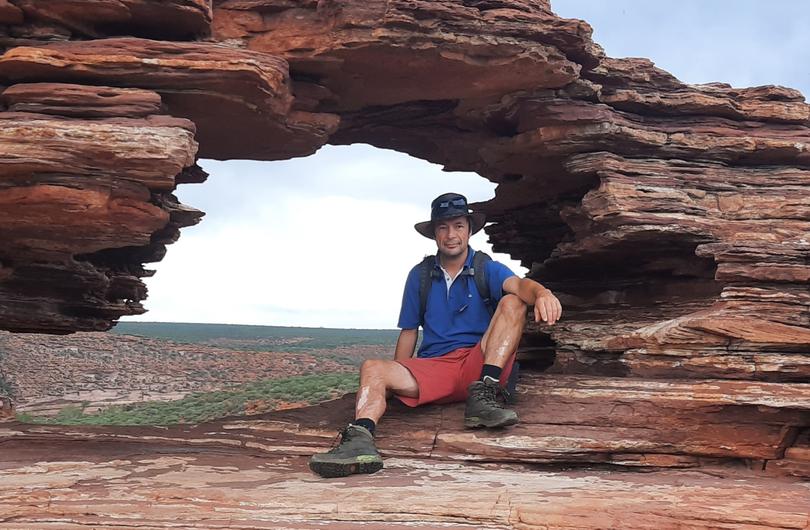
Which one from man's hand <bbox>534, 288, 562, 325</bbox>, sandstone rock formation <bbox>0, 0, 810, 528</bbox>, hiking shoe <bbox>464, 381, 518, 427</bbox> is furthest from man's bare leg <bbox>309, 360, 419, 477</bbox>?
man's hand <bbox>534, 288, 562, 325</bbox>

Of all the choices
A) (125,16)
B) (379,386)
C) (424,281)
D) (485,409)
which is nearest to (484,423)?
(485,409)

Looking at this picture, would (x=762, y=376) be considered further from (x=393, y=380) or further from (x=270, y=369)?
(x=270, y=369)

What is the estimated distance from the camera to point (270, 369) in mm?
44125

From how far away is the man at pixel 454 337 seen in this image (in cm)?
862

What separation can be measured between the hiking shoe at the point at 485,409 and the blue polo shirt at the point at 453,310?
1023 millimetres

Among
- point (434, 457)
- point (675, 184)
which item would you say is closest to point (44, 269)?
point (434, 457)

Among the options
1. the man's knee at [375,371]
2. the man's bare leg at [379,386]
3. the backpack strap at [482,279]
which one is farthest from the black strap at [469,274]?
the man's knee at [375,371]

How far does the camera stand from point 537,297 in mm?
8703

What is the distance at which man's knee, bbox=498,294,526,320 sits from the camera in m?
9.03

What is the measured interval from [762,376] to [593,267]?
171 inches

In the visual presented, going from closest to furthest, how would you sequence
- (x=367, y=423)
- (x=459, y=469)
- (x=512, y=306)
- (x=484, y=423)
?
1. (x=459, y=469)
2. (x=367, y=423)
3. (x=484, y=423)
4. (x=512, y=306)

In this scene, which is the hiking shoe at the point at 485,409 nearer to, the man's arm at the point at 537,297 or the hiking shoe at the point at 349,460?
the man's arm at the point at 537,297

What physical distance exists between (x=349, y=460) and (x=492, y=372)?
2229 mm

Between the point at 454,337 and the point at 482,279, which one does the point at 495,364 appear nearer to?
the point at 454,337
